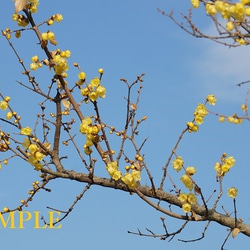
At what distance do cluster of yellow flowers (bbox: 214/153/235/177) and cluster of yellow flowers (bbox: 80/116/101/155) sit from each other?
0.85 metres

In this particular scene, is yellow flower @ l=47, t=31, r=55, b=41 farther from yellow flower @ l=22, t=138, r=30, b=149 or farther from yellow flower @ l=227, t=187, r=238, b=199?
yellow flower @ l=227, t=187, r=238, b=199

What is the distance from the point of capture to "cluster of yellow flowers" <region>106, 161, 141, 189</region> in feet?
12.0

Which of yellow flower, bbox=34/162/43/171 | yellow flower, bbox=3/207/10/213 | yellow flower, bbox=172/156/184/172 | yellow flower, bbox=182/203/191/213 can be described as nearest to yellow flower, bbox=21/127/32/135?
yellow flower, bbox=34/162/43/171

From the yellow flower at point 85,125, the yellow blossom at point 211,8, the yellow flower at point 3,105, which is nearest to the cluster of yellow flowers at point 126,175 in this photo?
the yellow flower at point 85,125

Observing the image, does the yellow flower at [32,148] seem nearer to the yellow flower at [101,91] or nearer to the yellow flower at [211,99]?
the yellow flower at [101,91]

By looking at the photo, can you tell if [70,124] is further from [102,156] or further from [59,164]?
[102,156]

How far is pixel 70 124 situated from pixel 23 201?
0.72 meters

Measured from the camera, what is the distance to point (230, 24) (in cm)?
361

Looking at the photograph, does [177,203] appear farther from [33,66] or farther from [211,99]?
[33,66]

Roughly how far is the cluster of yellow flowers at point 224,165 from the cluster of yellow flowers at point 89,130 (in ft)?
2.79

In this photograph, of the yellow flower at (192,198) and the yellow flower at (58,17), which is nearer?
the yellow flower at (192,198)

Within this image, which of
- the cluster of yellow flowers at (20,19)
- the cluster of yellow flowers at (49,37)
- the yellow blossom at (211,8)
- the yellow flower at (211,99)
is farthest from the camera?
the cluster of yellow flowers at (20,19)

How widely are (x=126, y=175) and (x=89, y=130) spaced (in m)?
0.40

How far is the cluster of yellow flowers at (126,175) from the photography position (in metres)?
3.66
